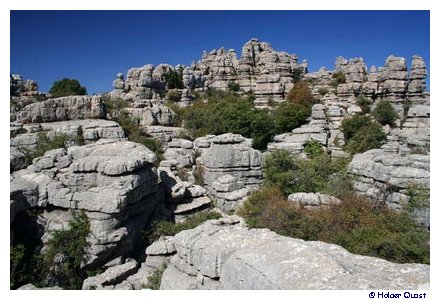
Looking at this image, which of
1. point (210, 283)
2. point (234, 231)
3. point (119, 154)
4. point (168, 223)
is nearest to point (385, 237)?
point (234, 231)

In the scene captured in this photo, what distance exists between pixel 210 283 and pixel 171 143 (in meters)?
14.0

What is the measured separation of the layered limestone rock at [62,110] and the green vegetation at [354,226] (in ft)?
44.4

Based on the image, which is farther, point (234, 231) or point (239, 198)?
point (239, 198)

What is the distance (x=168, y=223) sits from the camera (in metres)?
12.1

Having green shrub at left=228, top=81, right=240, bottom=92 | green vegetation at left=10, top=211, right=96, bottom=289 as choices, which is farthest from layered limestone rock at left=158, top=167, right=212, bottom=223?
green shrub at left=228, top=81, right=240, bottom=92

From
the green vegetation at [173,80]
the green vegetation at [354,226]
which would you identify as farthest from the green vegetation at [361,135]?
the green vegetation at [173,80]

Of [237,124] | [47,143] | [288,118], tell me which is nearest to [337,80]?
[288,118]

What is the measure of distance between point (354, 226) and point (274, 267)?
5.95 metres

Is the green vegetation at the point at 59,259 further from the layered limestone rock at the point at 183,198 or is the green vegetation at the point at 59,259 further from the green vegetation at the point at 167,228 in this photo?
the layered limestone rock at the point at 183,198

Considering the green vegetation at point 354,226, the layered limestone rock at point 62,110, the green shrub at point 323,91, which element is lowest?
the green vegetation at point 354,226

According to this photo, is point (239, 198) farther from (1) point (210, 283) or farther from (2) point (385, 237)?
(1) point (210, 283)

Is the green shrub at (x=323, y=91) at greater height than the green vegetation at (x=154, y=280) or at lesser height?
greater

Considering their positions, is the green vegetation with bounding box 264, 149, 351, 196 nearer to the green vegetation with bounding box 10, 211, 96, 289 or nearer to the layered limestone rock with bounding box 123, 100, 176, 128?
the green vegetation with bounding box 10, 211, 96, 289

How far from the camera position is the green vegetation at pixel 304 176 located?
539 inches
